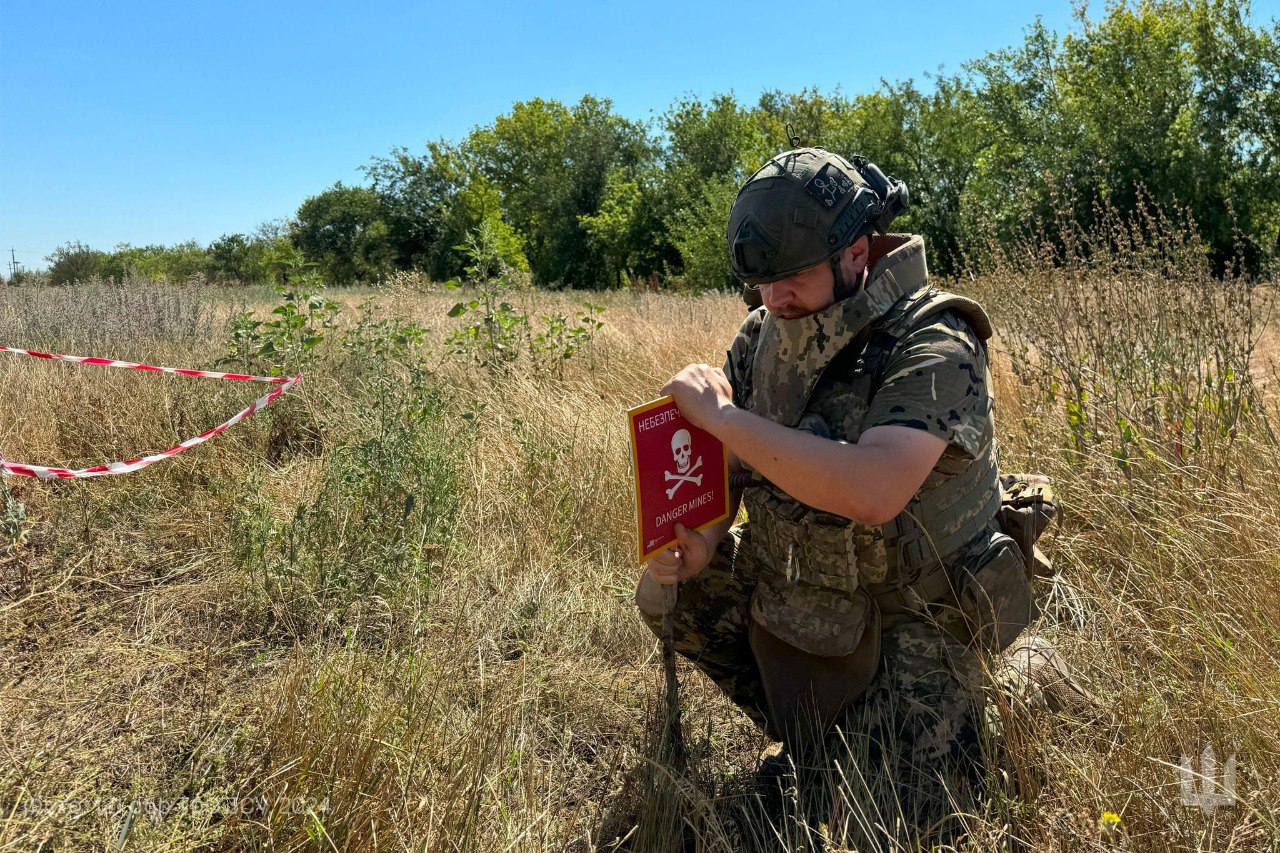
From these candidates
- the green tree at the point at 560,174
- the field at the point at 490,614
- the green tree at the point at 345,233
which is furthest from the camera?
the green tree at the point at 345,233

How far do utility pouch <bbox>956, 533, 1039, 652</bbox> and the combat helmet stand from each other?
844mm

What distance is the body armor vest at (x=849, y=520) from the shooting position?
2076 millimetres

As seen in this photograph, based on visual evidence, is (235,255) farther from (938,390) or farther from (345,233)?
(938,390)

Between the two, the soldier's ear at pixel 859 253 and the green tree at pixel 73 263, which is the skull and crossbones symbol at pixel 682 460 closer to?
the soldier's ear at pixel 859 253

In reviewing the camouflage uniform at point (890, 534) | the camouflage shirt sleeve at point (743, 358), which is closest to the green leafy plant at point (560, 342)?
the camouflage shirt sleeve at point (743, 358)

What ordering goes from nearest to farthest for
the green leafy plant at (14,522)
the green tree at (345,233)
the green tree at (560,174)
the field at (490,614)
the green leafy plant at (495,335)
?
the field at (490,614)
the green leafy plant at (14,522)
the green leafy plant at (495,335)
the green tree at (560,174)
the green tree at (345,233)

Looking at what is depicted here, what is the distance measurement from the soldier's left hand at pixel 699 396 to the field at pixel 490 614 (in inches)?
34.5

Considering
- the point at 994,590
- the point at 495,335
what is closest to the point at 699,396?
the point at 994,590

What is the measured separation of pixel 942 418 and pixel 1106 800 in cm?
85

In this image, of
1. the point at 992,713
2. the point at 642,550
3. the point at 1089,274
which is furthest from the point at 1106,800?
the point at 1089,274

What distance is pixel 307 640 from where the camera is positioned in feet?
9.27

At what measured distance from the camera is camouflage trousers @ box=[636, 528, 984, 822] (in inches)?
79.7

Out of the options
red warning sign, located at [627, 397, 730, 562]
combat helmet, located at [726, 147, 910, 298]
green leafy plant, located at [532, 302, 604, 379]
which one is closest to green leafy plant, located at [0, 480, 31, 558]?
red warning sign, located at [627, 397, 730, 562]

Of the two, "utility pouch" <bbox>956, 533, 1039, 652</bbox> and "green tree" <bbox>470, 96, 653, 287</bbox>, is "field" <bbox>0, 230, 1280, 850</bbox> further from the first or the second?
"green tree" <bbox>470, 96, 653, 287</bbox>
